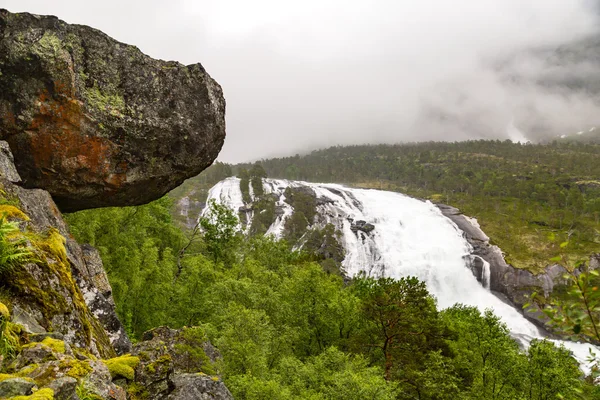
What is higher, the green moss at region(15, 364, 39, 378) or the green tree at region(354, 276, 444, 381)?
the green moss at region(15, 364, 39, 378)

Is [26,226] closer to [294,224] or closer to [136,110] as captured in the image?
[136,110]

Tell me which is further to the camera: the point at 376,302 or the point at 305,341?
the point at 305,341

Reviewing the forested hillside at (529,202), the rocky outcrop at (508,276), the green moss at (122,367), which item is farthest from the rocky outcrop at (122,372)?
the rocky outcrop at (508,276)

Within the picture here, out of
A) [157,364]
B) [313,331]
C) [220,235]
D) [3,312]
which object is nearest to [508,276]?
[313,331]

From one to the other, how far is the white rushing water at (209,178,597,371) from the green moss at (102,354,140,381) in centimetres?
4259

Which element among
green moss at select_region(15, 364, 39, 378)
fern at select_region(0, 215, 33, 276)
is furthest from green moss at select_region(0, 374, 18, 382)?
fern at select_region(0, 215, 33, 276)

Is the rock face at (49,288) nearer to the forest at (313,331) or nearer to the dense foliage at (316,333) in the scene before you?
the forest at (313,331)

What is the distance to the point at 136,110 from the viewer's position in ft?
45.9

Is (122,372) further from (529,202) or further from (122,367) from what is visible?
(529,202)

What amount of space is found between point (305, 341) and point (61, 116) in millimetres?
23546

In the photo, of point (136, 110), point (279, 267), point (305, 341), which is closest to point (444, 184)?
point (279, 267)

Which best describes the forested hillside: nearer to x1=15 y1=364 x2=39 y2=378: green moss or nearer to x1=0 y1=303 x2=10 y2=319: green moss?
x1=15 y1=364 x2=39 y2=378: green moss

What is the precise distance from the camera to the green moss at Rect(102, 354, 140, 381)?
25.7 feet

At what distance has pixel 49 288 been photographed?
7117 mm
